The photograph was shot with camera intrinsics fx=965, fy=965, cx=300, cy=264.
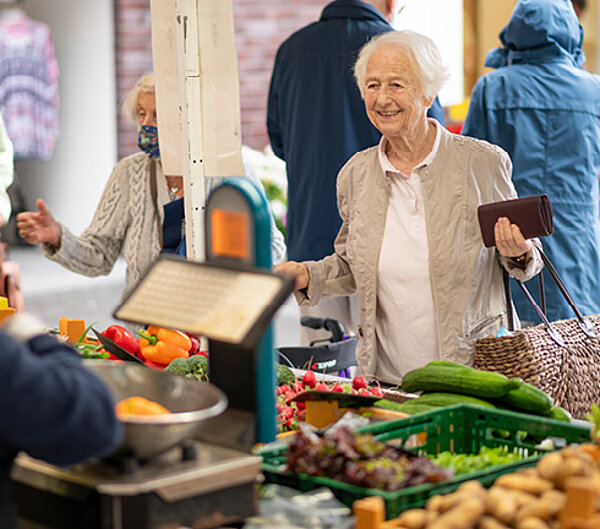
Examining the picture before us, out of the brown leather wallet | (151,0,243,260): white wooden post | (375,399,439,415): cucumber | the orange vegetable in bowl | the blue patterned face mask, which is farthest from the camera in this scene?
the blue patterned face mask

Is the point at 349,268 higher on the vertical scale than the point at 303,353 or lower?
higher

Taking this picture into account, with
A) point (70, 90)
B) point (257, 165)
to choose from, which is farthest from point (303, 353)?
point (70, 90)

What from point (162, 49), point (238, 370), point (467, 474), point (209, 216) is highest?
point (162, 49)

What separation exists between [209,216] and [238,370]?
0.28 metres

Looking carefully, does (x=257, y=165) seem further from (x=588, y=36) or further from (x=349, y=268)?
(x=349, y=268)

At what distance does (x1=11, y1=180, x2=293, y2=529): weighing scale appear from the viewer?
1444 millimetres

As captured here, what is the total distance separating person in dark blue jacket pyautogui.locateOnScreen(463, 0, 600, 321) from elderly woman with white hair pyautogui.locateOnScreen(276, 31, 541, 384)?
90cm

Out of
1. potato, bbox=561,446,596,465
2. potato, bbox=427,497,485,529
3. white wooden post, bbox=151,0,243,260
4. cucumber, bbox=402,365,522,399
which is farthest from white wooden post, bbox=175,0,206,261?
potato, bbox=427,497,485,529

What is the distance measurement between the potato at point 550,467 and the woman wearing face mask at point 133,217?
2.23m

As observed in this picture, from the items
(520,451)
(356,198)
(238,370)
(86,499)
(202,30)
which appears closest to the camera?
(86,499)

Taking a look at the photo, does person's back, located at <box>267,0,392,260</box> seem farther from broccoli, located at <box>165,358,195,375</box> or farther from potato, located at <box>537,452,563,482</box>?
potato, located at <box>537,452,563,482</box>

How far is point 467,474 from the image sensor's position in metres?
1.71

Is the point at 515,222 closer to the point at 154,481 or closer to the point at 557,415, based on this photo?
the point at 557,415

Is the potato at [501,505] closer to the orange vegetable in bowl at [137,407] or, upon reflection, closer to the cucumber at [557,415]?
the orange vegetable in bowl at [137,407]
